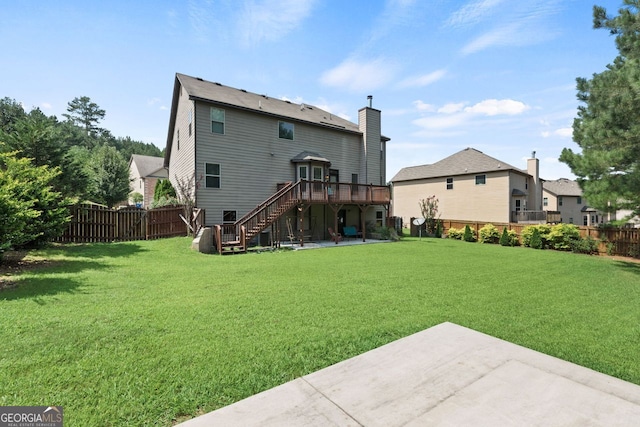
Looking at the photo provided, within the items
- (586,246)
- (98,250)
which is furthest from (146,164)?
(586,246)

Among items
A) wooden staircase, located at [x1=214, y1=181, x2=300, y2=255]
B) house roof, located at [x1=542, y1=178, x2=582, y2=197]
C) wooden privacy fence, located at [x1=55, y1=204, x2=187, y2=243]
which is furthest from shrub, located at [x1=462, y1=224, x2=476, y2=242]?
house roof, located at [x1=542, y1=178, x2=582, y2=197]

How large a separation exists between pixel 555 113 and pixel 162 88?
1944 centimetres

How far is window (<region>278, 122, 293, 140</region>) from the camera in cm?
1628

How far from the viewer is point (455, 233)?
61.5ft

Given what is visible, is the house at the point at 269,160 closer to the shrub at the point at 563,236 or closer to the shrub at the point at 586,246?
the shrub at the point at 563,236

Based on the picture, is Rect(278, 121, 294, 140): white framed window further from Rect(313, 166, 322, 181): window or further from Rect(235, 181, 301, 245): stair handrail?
Rect(235, 181, 301, 245): stair handrail

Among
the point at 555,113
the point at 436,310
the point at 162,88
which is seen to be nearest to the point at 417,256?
the point at 436,310

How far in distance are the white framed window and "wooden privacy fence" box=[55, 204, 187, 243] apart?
6.75 meters

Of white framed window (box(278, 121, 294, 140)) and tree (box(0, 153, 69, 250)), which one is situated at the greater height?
white framed window (box(278, 121, 294, 140))

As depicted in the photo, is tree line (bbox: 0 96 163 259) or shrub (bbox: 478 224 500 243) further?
shrub (bbox: 478 224 500 243)

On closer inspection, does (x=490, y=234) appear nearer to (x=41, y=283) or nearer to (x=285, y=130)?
(x=285, y=130)

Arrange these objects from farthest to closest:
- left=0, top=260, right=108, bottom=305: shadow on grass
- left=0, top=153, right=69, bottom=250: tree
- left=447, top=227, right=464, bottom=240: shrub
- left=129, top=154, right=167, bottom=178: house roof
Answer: left=129, top=154, right=167, bottom=178: house roof
left=447, top=227, right=464, bottom=240: shrub
left=0, top=153, right=69, bottom=250: tree
left=0, top=260, right=108, bottom=305: shadow on grass

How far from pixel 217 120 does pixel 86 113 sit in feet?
227

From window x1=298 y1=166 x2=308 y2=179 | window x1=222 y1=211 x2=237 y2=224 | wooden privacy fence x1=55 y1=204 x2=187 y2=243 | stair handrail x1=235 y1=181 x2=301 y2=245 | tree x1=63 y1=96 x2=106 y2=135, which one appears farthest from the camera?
tree x1=63 y1=96 x2=106 y2=135
